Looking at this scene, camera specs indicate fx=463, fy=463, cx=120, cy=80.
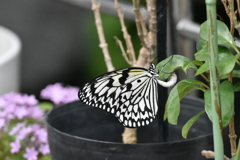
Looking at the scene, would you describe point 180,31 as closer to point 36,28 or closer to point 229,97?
point 229,97

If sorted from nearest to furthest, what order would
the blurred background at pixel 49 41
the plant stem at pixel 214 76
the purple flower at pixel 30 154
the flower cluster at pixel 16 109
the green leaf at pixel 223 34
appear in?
1. the plant stem at pixel 214 76
2. the green leaf at pixel 223 34
3. the purple flower at pixel 30 154
4. the flower cluster at pixel 16 109
5. the blurred background at pixel 49 41

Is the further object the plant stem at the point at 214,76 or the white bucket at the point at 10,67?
the white bucket at the point at 10,67

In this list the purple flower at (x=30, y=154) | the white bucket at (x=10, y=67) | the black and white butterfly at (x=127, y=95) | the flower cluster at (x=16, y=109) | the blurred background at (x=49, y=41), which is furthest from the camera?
the blurred background at (x=49, y=41)

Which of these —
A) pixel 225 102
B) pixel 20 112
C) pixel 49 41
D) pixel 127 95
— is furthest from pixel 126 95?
pixel 49 41

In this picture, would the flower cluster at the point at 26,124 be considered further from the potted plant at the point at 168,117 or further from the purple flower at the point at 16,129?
the potted plant at the point at 168,117

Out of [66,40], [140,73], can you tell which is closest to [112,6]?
[140,73]

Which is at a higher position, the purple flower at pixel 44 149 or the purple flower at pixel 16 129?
the purple flower at pixel 16 129

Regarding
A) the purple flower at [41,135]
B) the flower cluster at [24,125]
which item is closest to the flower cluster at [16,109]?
the flower cluster at [24,125]

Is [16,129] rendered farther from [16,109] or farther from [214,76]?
[214,76]
